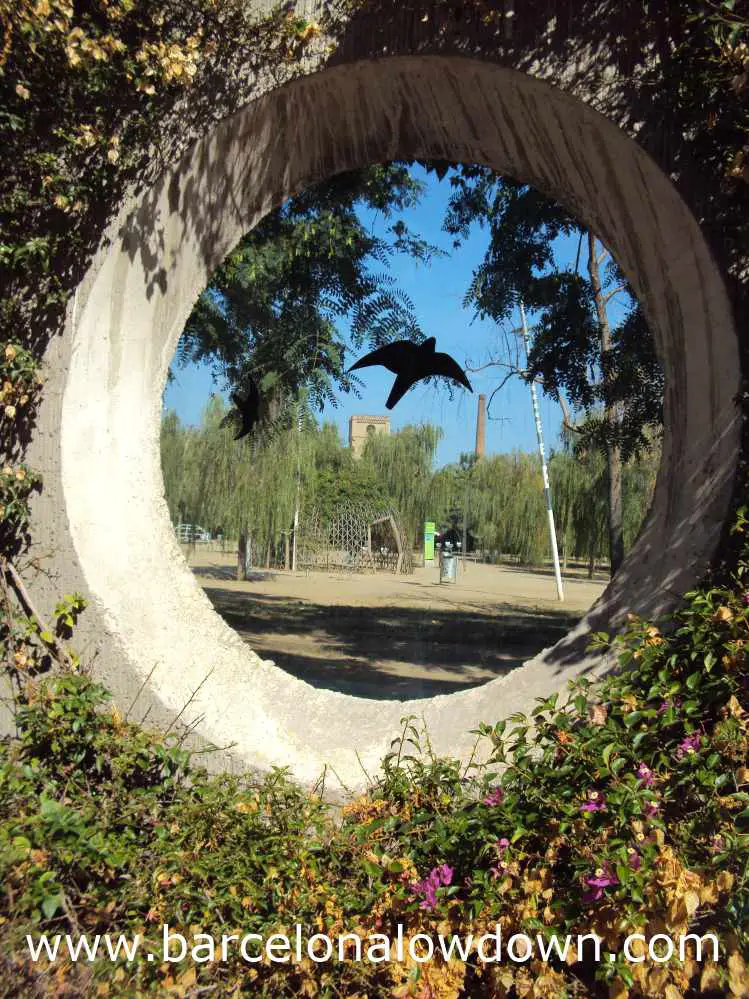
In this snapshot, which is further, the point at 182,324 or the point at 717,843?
the point at 182,324

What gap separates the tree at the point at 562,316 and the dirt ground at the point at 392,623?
7.59 feet

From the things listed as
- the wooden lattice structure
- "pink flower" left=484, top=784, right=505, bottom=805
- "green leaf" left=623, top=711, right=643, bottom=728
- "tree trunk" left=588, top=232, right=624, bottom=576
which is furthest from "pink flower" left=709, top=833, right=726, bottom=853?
the wooden lattice structure

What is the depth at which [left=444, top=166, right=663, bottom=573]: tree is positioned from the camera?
212 inches

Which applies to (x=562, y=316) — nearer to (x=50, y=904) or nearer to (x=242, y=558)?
(x=50, y=904)

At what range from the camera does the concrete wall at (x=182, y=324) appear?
2.42 meters

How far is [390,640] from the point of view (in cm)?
894

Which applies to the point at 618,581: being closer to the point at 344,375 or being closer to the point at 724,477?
the point at 724,477

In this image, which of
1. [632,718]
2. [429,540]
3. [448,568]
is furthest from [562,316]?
[429,540]

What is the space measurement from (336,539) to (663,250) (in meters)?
17.7

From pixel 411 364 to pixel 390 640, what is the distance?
4.72 metres

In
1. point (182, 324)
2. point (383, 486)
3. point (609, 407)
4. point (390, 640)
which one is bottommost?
point (390, 640)

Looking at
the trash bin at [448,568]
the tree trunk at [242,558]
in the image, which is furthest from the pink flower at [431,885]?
the trash bin at [448,568]

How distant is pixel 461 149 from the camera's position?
9.58ft

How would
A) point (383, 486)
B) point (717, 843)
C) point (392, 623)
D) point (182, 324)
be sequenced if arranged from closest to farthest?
point (717, 843) → point (182, 324) → point (392, 623) → point (383, 486)
